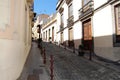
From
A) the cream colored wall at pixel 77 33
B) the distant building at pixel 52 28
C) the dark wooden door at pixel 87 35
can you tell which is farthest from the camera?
the distant building at pixel 52 28

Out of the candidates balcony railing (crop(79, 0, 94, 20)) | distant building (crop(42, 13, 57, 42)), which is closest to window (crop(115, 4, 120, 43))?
balcony railing (crop(79, 0, 94, 20))

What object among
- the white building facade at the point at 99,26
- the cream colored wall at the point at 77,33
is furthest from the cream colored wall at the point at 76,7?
the cream colored wall at the point at 77,33

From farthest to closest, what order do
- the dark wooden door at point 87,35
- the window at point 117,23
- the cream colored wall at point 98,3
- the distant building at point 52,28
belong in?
the distant building at point 52,28 < the dark wooden door at point 87,35 < the cream colored wall at point 98,3 < the window at point 117,23

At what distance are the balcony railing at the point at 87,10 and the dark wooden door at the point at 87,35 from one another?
0.75 metres

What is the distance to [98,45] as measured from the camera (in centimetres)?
1603

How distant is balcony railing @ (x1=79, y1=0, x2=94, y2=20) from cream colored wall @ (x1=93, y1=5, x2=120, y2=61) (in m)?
0.99

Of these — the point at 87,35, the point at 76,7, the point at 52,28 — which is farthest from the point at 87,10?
the point at 52,28

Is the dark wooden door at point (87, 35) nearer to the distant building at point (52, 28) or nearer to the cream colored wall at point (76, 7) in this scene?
the cream colored wall at point (76, 7)

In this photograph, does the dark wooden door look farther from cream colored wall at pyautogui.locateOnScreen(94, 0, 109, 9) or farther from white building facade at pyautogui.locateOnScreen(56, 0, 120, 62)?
cream colored wall at pyautogui.locateOnScreen(94, 0, 109, 9)

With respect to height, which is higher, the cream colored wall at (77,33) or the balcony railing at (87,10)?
the balcony railing at (87,10)

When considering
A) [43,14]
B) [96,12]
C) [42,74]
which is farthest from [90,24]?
[43,14]

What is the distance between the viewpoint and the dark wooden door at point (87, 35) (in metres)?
18.7

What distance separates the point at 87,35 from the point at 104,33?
15.9 feet

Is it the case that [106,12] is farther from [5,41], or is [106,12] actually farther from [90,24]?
[5,41]
